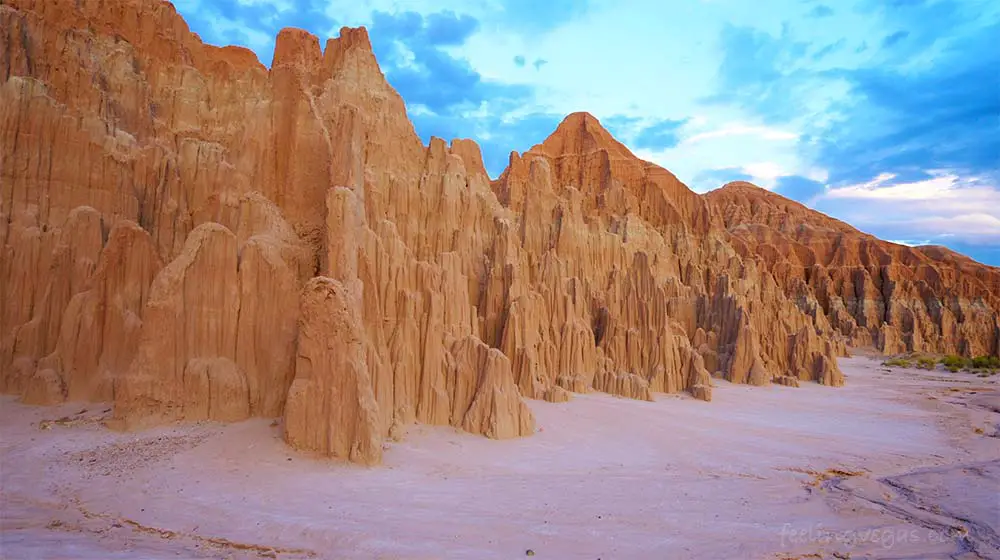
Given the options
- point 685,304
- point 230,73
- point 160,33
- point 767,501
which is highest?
point 160,33

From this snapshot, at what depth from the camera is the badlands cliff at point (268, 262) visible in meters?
15.1

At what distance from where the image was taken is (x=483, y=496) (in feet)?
40.2

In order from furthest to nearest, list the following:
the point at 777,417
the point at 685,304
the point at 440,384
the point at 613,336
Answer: the point at 685,304 → the point at 613,336 → the point at 777,417 → the point at 440,384

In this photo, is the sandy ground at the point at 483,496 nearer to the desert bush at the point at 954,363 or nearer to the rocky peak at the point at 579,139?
the desert bush at the point at 954,363

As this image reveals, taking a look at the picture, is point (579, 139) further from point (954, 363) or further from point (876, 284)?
point (876, 284)

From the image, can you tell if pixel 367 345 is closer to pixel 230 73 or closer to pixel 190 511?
pixel 190 511

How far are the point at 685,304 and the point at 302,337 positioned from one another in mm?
37081

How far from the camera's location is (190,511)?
10398 mm

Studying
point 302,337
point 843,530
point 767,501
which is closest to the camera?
point 843,530

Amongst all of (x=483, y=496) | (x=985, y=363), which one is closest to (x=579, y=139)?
(x=985, y=363)

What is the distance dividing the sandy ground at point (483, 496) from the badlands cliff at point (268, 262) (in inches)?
54.5

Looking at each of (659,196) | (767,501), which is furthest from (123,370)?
(659,196)

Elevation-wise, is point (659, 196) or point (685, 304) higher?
point (659, 196)

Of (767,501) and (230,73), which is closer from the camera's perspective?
(767,501)
